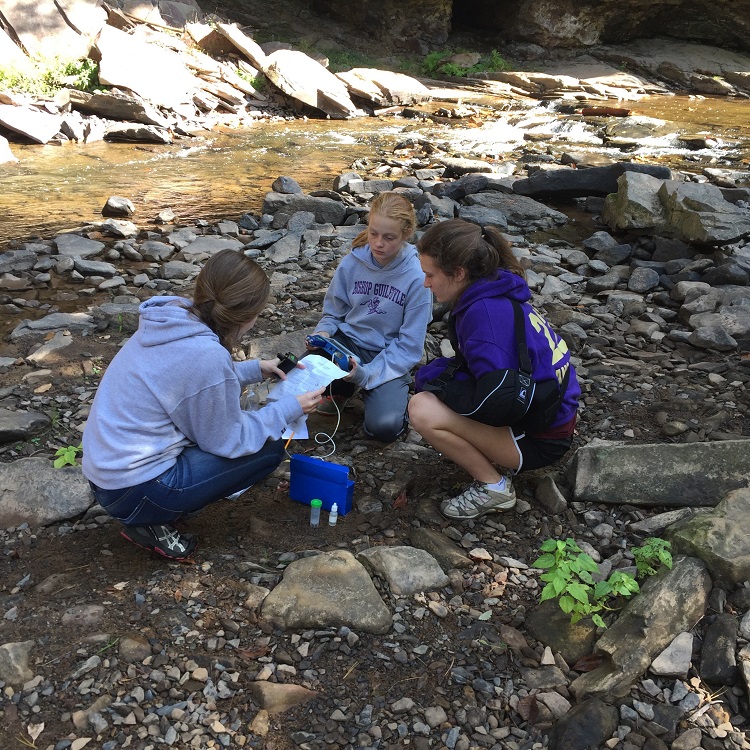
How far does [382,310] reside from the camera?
159 inches

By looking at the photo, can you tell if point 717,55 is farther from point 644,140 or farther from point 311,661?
point 311,661

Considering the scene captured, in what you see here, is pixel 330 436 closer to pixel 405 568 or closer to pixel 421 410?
pixel 421 410

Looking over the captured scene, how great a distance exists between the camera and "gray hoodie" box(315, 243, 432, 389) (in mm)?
3906

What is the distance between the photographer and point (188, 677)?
7.62ft

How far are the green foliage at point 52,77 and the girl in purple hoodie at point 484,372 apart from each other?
12128 mm

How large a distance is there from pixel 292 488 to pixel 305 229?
4.88 meters

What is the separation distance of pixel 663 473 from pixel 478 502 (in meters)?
0.82

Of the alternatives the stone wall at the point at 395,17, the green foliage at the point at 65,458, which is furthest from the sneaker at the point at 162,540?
the stone wall at the point at 395,17

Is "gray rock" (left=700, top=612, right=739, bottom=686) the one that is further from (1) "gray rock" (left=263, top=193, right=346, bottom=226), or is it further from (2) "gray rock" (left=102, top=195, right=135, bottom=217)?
(2) "gray rock" (left=102, top=195, right=135, bottom=217)

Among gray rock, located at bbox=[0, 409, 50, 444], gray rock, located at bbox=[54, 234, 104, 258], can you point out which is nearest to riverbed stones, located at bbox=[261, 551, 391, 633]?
gray rock, located at bbox=[0, 409, 50, 444]

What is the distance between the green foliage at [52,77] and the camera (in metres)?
12.6

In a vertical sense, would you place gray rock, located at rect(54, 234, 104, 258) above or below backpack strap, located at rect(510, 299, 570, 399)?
below

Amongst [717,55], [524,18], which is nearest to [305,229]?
[524,18]

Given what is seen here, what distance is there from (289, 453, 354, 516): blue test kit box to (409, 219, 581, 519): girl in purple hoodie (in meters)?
0.41
